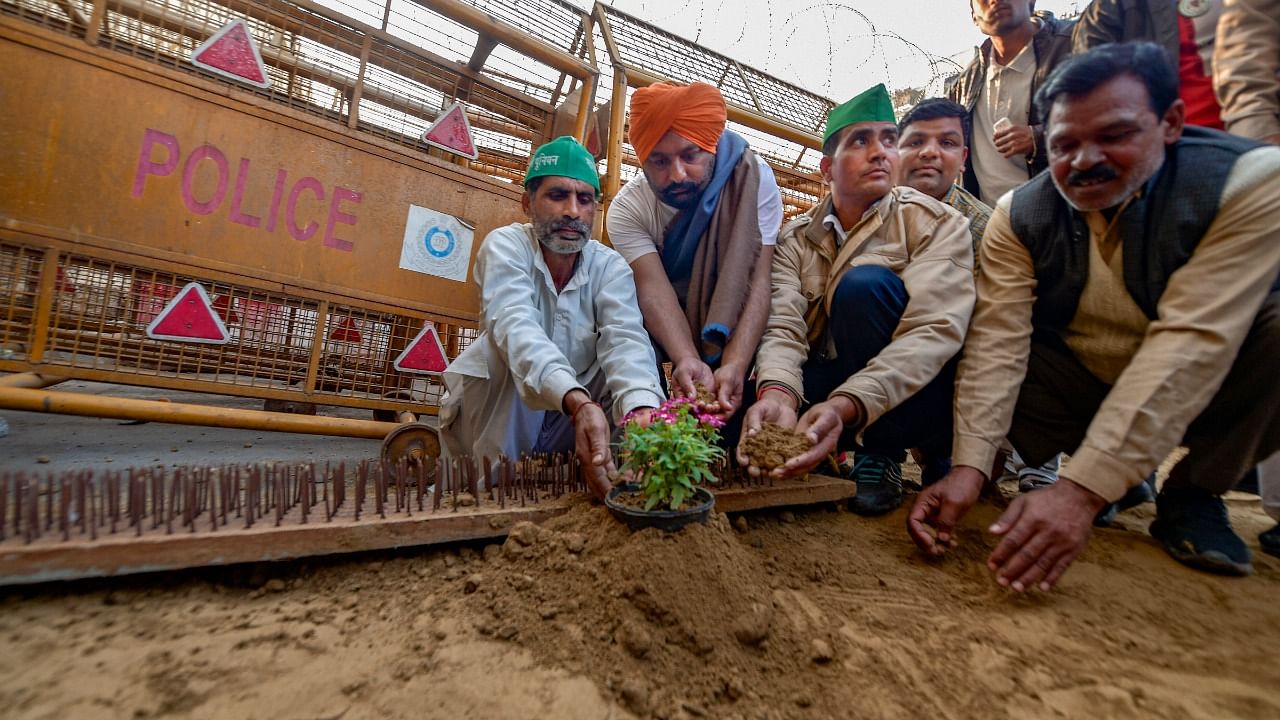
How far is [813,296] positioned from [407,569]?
2.20m

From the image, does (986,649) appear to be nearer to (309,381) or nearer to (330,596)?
(330,596)

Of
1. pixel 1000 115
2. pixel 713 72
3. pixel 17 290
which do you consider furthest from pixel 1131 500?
pixel 17 290

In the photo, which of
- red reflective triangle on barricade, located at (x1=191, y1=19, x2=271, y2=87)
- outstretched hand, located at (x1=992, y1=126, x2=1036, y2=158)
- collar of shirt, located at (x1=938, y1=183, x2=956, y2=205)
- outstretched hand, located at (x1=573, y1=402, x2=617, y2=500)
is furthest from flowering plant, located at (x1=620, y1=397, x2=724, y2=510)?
red reflective triangle on barricade, located at (x1=191, y1=19, x2=271, y2=87)

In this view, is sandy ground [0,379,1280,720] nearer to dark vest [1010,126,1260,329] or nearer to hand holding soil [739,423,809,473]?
hand holding soil [739,423,809,473]

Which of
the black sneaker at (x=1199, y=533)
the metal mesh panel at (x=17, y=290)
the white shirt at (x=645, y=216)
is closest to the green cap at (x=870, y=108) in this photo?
the white shirt at (x=645, y=216)

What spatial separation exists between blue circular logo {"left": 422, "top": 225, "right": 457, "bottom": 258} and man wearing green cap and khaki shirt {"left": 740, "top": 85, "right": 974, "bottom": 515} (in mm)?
2113

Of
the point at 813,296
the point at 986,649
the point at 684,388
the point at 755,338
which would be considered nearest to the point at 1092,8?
the point at 813,296

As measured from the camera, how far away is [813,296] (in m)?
2.73

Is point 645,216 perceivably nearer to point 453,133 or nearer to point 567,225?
point 567,225

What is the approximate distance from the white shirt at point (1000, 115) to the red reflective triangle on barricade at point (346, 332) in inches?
155

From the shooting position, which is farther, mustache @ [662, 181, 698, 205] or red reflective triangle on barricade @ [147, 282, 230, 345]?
mustache @ [662, 181, 698, 205]

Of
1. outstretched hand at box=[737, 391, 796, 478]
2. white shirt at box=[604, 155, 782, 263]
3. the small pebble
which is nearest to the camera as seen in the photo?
the small pebble

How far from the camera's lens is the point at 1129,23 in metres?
2.70

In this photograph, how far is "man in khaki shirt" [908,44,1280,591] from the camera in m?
1.61
